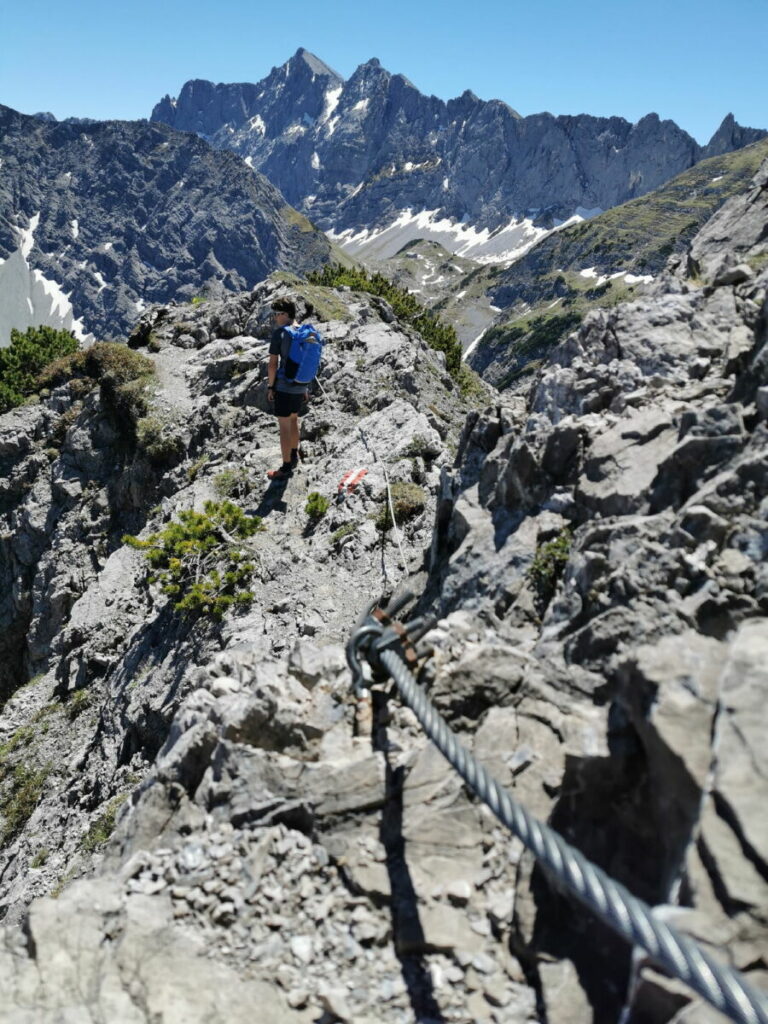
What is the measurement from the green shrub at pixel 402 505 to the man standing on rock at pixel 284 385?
3633 mm

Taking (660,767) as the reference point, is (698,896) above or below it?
below

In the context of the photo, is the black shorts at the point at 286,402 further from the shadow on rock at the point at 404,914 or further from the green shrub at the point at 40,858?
the shadow on rock at the point at 404,914

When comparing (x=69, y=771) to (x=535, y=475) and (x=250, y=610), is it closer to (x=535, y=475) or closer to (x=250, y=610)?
(x=250, y=610)

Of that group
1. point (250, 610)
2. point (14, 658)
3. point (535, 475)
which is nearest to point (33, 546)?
point (14, 658)

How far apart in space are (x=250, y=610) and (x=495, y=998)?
33.7 feet

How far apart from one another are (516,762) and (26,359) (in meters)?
39.4

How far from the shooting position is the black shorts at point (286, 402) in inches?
671

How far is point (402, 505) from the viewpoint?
15.5 metres

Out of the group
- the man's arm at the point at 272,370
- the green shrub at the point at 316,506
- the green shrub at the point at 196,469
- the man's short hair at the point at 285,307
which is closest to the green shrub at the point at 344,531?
the green shrub at the point at 316,506

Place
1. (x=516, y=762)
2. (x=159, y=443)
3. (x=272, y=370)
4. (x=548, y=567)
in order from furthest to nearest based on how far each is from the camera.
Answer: (x=159, y=443) → (x=272, y=370) → (x=548, y=567) → (x=516, y=762)

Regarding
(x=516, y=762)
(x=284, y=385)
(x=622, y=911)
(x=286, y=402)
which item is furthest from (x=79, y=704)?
(x=622, y=911)

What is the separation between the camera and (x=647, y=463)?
804cm

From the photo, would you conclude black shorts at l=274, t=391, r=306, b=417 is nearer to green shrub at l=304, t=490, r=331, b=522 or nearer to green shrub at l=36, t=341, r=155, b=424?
green shrub at l=304, t=490, r=331, b=522

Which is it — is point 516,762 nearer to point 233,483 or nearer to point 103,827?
point 103,827
